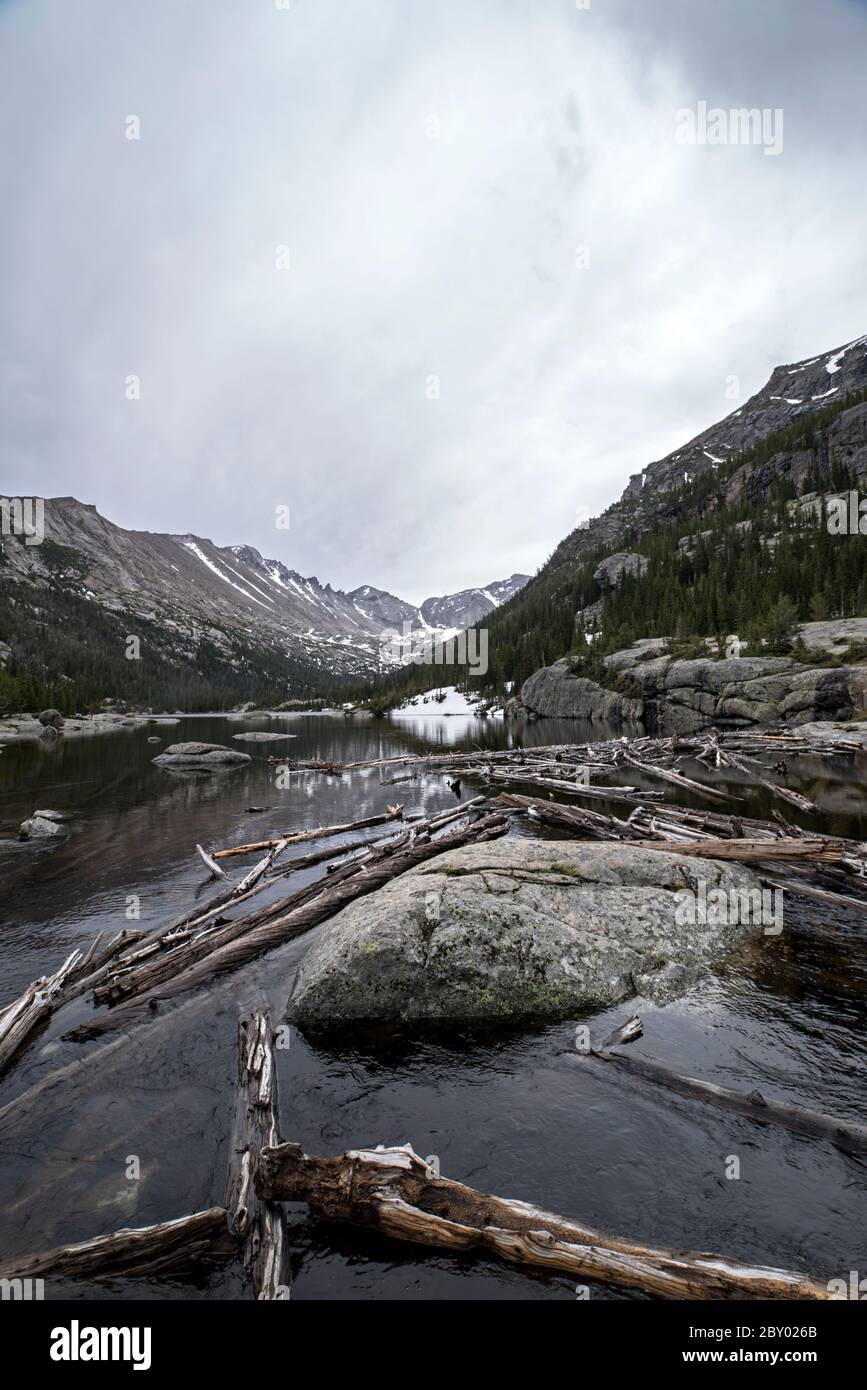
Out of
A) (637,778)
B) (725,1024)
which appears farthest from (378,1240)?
(637,778)

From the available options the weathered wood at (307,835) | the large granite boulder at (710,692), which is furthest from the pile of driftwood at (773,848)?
the large granite boulder at (710,692)

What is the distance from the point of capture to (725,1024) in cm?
723

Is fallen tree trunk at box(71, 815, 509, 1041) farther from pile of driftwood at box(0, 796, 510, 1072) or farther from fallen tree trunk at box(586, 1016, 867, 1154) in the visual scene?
fallen tree trunk at box(586, 1016, 867, 1154)

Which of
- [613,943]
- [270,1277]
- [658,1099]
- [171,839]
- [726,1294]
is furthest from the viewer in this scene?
[171,839]

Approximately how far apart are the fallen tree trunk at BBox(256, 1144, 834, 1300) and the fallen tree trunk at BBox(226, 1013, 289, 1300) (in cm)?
17

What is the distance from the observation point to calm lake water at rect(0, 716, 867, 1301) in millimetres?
4086

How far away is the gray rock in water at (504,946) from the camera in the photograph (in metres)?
7.59

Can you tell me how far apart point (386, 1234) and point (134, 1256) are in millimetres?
1837

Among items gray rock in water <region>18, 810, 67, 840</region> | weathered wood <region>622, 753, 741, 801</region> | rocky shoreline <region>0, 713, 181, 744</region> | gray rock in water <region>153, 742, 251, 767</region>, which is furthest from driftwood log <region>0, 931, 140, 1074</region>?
rocky shoreline <region>0, 713, 181, 744</region>

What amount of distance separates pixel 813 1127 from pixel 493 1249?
3559 millimetres

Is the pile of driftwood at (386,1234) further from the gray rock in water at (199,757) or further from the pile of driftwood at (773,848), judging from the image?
the gray rock in water at (199,757)

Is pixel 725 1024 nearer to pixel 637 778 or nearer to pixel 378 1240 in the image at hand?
pixel 378 1240

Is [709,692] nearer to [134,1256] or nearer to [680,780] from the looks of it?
[680,780]

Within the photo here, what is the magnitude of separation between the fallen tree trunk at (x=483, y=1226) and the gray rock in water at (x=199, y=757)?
38862 mm
